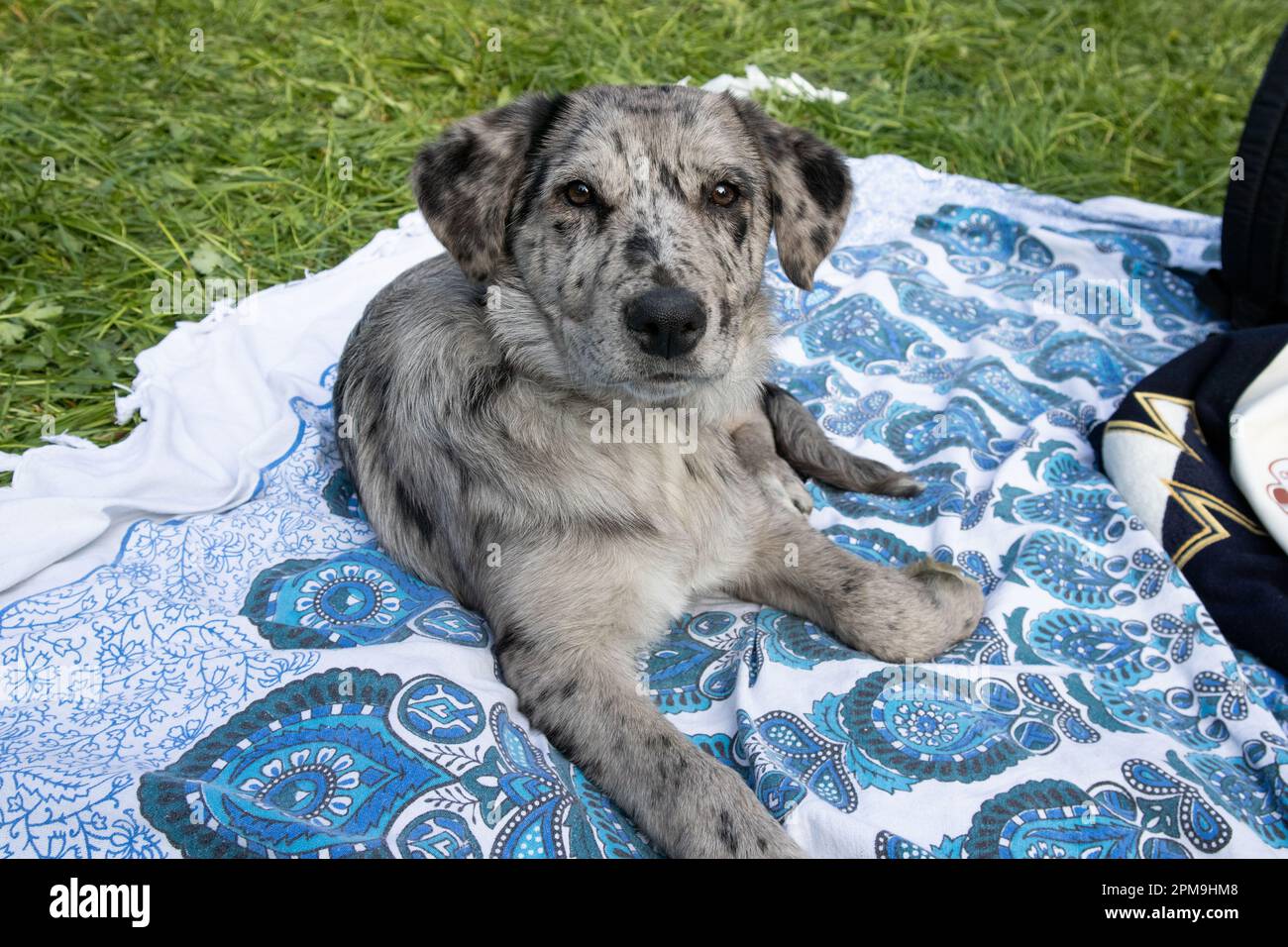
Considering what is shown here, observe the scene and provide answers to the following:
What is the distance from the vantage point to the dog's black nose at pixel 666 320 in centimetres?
281

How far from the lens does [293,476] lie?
3.80m

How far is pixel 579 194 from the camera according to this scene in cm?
315

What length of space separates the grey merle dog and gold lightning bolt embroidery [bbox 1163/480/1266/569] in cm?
90

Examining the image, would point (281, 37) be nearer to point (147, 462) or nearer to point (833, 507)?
point (147, 462)

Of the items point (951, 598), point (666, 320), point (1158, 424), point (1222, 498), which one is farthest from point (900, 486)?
point (666, 320)

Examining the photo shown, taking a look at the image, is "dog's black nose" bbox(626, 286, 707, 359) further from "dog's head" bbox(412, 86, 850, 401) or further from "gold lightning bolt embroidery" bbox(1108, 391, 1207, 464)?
"gold lightning bolt embroidery" bbox(1108, 391, 1207, 464)

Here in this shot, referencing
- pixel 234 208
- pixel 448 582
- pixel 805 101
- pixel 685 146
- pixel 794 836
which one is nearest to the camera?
pixel 794 836

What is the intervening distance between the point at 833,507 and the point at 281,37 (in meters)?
5.03

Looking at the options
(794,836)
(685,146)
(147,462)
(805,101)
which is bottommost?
(147,462)

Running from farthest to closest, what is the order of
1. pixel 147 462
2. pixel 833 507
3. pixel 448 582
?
pixel 833 507 → pixel 147 462 → pixel 448 582
